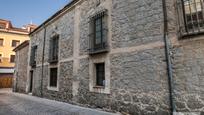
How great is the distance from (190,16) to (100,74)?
4171mm

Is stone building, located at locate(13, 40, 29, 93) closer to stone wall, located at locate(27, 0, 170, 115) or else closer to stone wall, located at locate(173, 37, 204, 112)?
stone wall, located at locate(27, 0, 170, 115)

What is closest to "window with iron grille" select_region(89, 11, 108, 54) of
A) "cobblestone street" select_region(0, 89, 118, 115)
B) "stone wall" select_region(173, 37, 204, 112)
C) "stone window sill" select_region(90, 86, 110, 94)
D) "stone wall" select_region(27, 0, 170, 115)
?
"stone wall" select_region(27, 0, 170, 115)

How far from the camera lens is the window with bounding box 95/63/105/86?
7336 mm

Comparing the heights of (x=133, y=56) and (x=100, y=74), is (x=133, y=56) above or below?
above

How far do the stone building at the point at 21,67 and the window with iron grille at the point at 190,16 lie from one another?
46.9 feet

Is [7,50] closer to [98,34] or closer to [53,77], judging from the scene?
[53,77]

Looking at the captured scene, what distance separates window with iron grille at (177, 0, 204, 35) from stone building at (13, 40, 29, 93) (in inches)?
563

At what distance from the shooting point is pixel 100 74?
750cm

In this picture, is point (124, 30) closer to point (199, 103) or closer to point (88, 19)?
point (88, 19)

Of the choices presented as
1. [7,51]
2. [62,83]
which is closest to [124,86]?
[62,83]

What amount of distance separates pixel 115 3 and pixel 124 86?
341 cm

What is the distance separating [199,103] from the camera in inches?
170

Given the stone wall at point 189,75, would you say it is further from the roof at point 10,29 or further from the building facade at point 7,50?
the roof at point 10,29

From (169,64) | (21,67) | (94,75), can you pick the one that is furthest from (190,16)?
(21,67)
